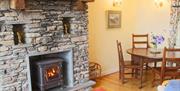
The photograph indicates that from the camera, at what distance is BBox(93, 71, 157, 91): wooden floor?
4391 millimetres

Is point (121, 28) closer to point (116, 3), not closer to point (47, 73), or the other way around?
point (116, 3)

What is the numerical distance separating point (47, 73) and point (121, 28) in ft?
9.00

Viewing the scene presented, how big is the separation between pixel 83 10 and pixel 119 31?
188cm

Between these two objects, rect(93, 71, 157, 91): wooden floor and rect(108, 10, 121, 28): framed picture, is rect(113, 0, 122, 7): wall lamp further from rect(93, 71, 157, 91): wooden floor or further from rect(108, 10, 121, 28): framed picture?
rect(93, 71, 157, 91): wooden floor

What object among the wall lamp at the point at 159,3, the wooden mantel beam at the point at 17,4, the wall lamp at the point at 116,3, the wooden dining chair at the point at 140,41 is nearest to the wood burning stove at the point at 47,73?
the wooden mantel beam at the point at 17,4

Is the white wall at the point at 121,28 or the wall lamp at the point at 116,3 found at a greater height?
the wall lamp at the point at 116,3

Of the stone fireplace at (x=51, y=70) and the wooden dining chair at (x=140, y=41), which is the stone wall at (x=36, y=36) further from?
the wooden dining chair at (x=140, y=41)

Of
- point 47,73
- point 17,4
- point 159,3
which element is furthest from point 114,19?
point 17,4

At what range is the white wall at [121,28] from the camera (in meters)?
4.92

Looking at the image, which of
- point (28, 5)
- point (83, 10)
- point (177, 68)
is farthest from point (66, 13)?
point (177, 68)

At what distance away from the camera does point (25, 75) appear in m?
3.30

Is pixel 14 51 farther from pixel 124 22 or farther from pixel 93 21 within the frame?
pixel 124 22

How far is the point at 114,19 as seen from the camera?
5.31 m

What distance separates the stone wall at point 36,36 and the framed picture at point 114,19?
52.2 inches
